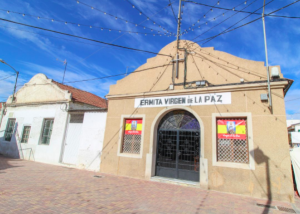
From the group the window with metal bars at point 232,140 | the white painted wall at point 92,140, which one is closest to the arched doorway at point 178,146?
the window with metal bars at point 232,140

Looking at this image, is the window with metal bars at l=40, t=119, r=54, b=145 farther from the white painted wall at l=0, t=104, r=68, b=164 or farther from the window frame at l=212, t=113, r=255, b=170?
the window frame at l=212, t=113, r=255, b=170

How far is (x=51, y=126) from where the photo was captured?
11781 mm

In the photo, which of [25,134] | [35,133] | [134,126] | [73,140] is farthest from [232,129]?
[25,134]

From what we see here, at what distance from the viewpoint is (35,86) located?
13633 millimetres

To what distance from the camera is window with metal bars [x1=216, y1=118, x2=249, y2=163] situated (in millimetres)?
6686

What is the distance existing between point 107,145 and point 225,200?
5.81m

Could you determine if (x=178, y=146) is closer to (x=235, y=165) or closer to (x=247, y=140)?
(x=235, y=165)

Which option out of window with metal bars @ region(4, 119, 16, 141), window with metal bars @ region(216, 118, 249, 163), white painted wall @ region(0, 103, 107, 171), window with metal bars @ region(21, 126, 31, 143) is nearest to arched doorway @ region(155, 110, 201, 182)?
window with metal bars @ region(216, 118, 249, 163)

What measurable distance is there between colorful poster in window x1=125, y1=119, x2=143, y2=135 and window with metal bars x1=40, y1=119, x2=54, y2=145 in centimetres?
588

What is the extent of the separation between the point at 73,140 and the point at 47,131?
269cm

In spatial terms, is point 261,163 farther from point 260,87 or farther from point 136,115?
point 136,115

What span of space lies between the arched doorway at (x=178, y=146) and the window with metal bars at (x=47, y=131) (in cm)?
759

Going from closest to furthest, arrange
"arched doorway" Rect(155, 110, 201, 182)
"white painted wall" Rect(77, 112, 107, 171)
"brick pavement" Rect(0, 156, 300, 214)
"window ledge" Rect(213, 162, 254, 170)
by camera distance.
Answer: "brick pavement" Rect(0, 156, 300, 214), "window ledge" Rect(213, 162, 254, 170), "arched doorway" Rect(155, 110, 201, 182), "white painted wall" Rect(77, 112, 107, 171)

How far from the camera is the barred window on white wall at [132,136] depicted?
8.70 metres
